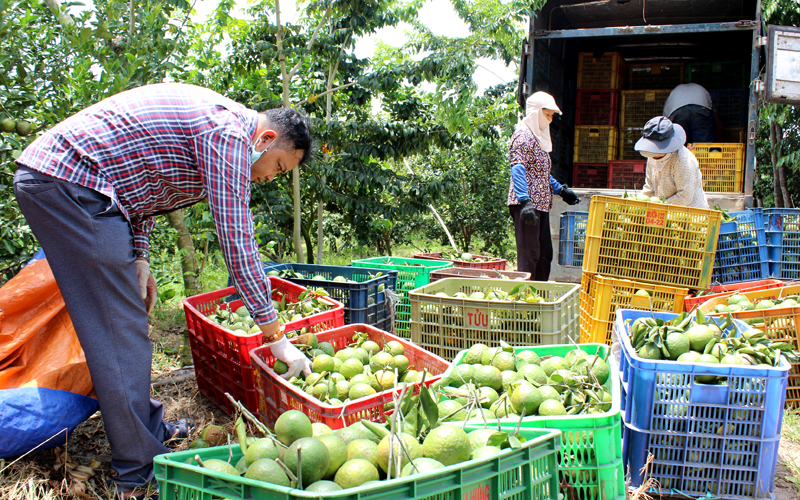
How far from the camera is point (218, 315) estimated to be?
319cm

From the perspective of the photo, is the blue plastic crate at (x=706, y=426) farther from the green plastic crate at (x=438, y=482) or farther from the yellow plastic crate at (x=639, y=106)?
the yellow plastic crate at (x=639, y=106)

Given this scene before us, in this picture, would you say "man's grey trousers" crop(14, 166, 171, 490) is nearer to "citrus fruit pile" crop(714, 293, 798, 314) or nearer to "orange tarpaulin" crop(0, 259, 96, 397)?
"orange tarpaulin" crop(0, 259, 96, 397)

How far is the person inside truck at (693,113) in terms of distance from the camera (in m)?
7.06

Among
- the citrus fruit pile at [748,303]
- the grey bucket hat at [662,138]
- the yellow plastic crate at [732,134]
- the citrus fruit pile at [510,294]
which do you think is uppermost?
the yellow plastic crate at [732,134]

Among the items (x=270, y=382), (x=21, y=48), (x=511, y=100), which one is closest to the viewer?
(x=270, y=382)

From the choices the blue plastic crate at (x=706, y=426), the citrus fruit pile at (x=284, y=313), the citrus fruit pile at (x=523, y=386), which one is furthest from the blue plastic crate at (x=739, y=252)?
the citrus fruit pile at (x=284, y=313)

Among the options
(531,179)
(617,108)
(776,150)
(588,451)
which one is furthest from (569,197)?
(776,150)

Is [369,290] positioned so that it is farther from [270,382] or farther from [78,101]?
[78,101]

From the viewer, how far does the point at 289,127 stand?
2357 mm

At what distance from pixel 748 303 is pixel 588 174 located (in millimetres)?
5309

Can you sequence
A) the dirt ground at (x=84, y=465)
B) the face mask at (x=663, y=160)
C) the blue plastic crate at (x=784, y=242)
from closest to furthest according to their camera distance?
the dirt ground at (x=84, y=465) < the face mask at (x=663, y=160) < the blue plastic crate at (x=784, y=242)

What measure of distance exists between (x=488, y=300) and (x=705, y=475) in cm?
119

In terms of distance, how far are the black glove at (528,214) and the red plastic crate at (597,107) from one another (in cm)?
423

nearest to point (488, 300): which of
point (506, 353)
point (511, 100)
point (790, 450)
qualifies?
point (506, 353)
